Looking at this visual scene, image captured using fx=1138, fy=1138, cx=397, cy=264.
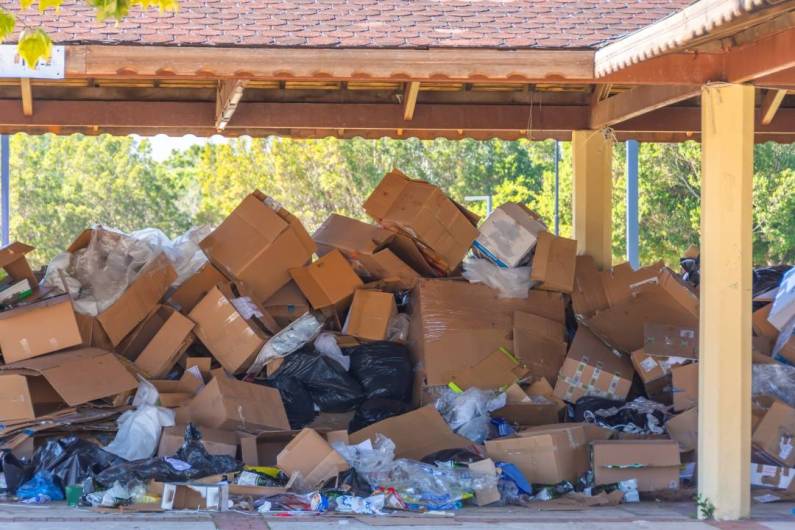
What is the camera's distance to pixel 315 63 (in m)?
6.43

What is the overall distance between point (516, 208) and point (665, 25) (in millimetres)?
3886

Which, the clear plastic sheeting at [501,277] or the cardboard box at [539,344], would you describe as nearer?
the cardboard box at [539,344]

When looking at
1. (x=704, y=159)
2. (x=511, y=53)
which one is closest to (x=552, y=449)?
(x=704, y=159)

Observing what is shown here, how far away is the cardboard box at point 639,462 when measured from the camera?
7.46m

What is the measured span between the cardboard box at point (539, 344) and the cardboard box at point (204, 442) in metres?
2.67

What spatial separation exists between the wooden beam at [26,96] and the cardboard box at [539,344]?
4420 mm

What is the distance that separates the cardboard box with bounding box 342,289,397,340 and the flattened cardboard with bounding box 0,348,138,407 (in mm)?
1883

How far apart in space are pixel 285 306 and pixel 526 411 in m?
2.18

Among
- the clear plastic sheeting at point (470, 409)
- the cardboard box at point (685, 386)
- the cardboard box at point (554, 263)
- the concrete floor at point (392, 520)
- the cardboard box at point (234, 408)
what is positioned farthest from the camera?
the cardboard box at point (554, 263)

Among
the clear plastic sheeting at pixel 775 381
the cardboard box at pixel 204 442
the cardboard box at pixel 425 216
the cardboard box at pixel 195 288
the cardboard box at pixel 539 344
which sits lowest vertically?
the cardboard box at pixel 204 442

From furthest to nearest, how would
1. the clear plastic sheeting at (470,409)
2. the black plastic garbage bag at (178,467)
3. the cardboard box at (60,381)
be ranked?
1. the clear plastic sheeting at (470,409)
2. the cardboard box at (60,381)
3. the black plastic garbage bag at (178,467)

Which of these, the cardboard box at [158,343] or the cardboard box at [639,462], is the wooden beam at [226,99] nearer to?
the cardboard box at [158,343]

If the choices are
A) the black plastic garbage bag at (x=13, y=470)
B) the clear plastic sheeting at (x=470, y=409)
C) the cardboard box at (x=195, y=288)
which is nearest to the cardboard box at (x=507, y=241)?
the clear plastic sheeting at (x=470, y=409)

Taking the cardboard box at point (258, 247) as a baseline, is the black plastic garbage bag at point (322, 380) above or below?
below
